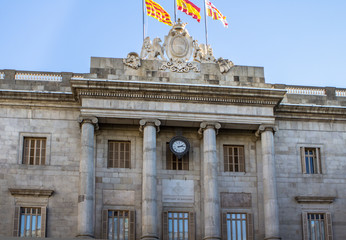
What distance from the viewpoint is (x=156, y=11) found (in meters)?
42.7

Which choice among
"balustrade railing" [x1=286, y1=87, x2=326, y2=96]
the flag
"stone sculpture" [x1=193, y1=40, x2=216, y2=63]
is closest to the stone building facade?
"stone sculpture" [x1=193, y1=40, x2=216, y2=63]

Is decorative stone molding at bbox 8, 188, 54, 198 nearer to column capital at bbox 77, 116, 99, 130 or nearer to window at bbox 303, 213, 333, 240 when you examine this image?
column capital at bbox 77, 116, 99, 130

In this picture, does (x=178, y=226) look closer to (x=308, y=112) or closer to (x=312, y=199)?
(x=312, y=199)

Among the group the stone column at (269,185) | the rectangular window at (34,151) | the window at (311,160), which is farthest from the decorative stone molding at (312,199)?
the rectangular window at (34,151)

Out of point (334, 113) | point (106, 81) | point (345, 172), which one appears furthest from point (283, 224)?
point (106, 81)

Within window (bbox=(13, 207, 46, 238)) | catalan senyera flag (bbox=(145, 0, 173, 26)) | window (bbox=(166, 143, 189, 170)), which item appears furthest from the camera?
catalan senyera flag (bbox=(145, 0, 173, 26))

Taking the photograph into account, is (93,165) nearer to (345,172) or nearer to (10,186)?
(10,186)

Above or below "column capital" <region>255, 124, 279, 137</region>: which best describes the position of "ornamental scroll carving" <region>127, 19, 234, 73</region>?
above

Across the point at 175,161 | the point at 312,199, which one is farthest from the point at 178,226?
the point at 312,199

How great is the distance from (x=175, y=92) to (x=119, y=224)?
27.2 feet

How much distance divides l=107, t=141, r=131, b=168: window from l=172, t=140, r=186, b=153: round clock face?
2.72m

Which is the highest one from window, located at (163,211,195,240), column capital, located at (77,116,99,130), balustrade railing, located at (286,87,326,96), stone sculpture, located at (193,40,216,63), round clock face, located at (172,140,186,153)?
stone sculpture, located at (193,40,216,63)

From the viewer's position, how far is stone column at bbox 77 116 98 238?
36.5 meters

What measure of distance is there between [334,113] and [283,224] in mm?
8061
